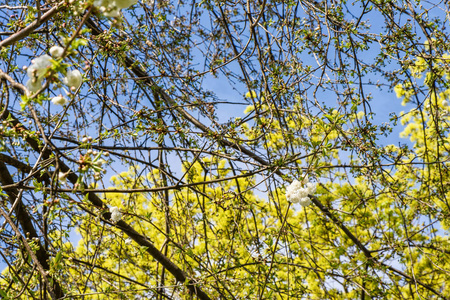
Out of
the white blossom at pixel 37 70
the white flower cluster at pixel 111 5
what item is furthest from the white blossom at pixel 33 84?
the white flower cluster at pixel 111 5

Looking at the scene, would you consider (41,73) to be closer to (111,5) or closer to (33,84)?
(33,84)

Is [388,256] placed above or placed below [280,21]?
below

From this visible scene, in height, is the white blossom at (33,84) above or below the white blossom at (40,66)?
below

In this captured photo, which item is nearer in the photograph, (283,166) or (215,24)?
(283,166)

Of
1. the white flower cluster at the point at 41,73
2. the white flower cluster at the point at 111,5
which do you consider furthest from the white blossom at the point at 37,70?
the white flower cluster at the point at 111,5

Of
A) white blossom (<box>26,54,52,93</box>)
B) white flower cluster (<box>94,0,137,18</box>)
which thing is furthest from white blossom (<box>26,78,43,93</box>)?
white flower cluster (<box>94,0,137,18</box>)

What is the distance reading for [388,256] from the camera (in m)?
3.84

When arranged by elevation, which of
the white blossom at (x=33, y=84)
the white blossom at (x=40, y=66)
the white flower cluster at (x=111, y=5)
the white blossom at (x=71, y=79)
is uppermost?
the white flower cluster at (x=111, y=5)

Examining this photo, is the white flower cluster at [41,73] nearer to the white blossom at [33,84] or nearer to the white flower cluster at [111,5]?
the white blossom at [33,84]

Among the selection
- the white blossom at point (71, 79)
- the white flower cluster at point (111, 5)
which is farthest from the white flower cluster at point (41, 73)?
the white flower cluster at point (111, 5)

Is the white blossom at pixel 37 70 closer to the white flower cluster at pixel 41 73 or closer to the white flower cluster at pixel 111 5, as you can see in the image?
the white flower cluster at pixel 41 73

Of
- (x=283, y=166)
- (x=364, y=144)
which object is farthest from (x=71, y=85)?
(x=364, y=144)

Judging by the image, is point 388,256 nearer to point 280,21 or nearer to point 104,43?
point 280,21

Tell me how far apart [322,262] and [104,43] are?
480 cm
